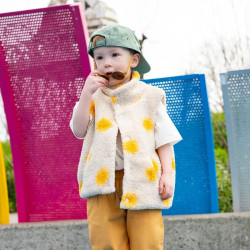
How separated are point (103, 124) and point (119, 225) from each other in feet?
1.52

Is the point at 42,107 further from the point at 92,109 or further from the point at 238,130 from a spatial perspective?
the point at 238,130

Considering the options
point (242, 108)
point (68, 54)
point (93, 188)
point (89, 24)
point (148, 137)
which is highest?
point (89, 24)

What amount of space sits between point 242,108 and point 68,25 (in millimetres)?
1296

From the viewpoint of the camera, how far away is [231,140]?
10.9 ft

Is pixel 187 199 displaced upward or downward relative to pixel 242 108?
downward

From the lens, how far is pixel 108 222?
7.20ft

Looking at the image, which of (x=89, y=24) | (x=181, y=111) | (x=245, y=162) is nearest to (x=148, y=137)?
(x=181, y=111)

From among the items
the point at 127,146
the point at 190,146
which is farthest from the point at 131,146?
the point at 190,146

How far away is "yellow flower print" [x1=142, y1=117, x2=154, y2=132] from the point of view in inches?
90.0

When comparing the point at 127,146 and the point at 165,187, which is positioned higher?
the point at 127,146

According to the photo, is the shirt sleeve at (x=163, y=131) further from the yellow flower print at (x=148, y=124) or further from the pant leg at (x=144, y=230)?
the pant leg at (x=144, y=230)

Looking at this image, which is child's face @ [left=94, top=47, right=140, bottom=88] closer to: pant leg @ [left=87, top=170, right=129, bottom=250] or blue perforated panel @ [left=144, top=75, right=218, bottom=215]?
pant leg @ [left=87, top=170, right=129, bottom=250]

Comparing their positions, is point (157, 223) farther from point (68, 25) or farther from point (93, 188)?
point (68, 25)

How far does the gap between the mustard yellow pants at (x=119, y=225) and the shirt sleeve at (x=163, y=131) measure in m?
0.23
